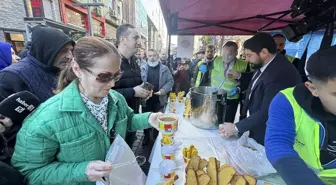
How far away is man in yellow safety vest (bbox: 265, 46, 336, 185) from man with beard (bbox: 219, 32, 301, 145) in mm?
525

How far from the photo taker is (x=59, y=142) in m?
0.84

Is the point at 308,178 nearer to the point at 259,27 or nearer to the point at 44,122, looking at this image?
the point at 44,122

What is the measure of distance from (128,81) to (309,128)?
184cm

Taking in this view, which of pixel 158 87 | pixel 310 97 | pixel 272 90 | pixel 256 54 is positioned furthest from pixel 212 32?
pixel 310 97

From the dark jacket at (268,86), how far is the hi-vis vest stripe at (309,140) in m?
0.55

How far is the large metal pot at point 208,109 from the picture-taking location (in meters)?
1.55

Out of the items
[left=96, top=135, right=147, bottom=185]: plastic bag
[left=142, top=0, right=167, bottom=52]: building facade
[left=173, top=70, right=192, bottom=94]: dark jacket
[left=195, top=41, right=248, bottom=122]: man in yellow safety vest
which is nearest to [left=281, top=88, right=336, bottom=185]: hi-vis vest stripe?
[left=96, top=135, right=147, bottom=185]: plastic bag

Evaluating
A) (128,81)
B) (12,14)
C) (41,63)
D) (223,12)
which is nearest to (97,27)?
(12,14)

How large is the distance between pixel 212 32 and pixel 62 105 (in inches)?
158

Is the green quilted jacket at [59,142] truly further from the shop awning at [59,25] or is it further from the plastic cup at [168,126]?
the shop awning at [59,25]

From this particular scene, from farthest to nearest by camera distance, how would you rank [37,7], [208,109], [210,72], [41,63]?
[37,7], [210,72], [208,109], [41,63]

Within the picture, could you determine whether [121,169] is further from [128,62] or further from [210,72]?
[210,72]

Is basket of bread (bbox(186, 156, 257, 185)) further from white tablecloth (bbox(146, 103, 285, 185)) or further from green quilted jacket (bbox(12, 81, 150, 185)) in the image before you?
green quilted jacket (bbox(12, 81, 150, 185))

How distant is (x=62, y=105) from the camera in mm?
842
